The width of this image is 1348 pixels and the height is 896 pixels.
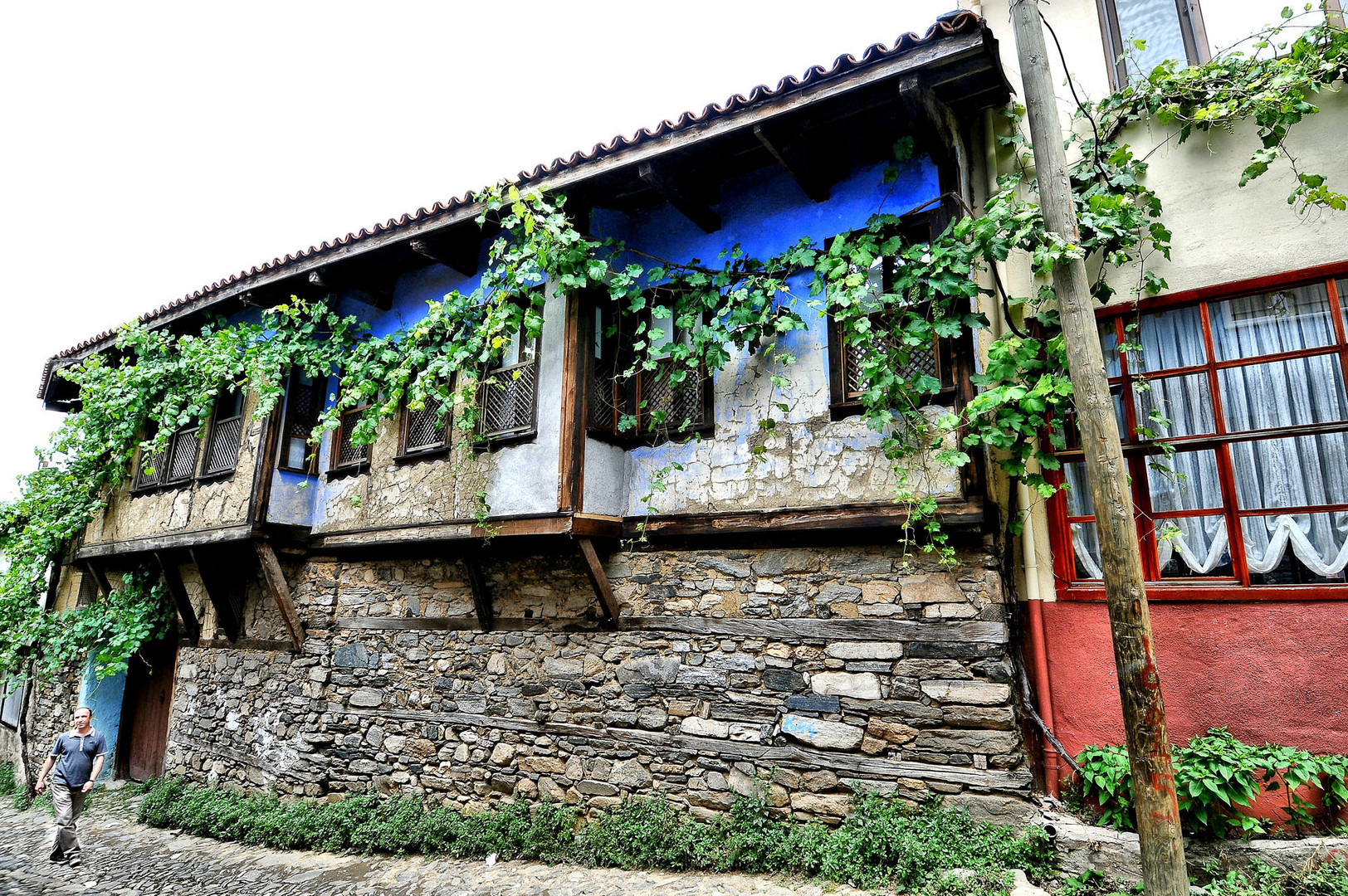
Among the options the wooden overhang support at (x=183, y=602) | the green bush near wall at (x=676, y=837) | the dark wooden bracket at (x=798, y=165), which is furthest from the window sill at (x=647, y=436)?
the wooden overhang support at (x=183, y=602)

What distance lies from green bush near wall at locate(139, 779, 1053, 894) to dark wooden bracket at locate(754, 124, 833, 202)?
435cm

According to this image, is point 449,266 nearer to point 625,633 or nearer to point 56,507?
point 625,633

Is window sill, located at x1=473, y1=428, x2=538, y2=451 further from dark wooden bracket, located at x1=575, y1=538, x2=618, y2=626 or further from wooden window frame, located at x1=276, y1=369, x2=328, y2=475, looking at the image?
wooden window frame, located at x1=276, y1=369, x2=328, y2=475

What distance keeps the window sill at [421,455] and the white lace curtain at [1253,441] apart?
520 cm

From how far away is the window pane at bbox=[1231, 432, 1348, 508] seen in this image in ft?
13.9

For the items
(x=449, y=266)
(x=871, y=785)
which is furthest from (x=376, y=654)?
(x=871, y=785)

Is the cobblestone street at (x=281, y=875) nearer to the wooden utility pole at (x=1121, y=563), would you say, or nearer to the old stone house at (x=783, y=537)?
the old stone house at (x=783, y=537)

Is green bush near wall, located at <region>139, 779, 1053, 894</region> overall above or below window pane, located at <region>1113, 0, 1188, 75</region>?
below

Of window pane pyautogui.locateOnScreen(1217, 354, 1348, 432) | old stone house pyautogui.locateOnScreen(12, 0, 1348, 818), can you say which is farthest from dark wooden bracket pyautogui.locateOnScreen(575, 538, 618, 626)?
window pane pyautogui.locateOnScreen(1217, 354, 1348, 432)

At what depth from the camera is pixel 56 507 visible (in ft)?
32.9

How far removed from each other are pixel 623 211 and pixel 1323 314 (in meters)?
5.02

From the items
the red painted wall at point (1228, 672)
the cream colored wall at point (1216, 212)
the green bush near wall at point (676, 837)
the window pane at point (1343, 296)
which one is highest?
the cream colored wall at point (1216, 212)

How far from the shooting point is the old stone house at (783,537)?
4422 millimetres

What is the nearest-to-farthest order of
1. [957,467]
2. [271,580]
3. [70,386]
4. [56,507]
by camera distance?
1. [957,467]
2. [271,580]
3. [56,507]
4. [70,386]
